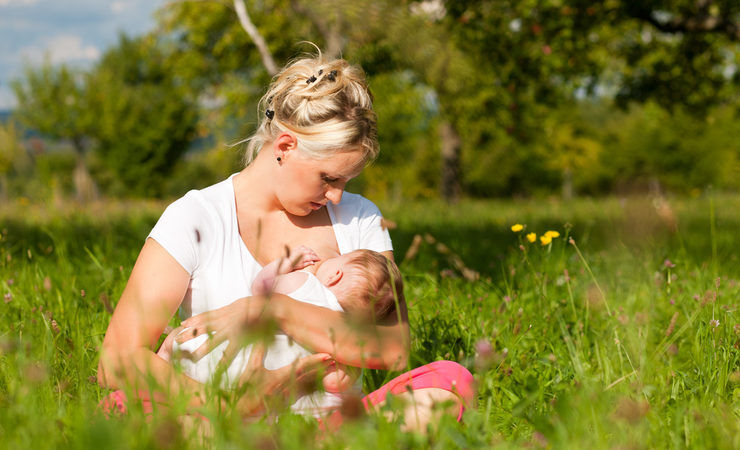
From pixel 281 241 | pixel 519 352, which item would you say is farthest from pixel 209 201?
pixel 519 352

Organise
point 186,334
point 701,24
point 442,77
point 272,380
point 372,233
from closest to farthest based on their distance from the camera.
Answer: point 272,380
point 186,334
point 372,233
point 701,24
point 442,77

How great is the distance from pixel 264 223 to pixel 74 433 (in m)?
1.18

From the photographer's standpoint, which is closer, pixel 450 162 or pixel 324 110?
pixel 324 110

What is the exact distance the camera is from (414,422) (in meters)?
2.08

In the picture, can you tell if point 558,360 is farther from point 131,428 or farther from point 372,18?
point 372,18

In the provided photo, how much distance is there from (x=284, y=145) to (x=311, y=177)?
0.17 m

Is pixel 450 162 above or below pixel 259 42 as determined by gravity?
below

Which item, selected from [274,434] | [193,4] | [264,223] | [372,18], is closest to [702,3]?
[372,18]

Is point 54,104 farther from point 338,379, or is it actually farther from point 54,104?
point 338,379

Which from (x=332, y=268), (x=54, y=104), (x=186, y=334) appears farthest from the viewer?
(x=54, y=104)

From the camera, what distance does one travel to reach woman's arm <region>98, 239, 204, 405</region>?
2.03 m

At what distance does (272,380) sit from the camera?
6.34 ft

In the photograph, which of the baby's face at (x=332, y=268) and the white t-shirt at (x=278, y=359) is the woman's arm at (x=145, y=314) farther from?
the baby's face at (x=332, y=268)

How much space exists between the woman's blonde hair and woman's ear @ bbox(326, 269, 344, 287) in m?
0.47
